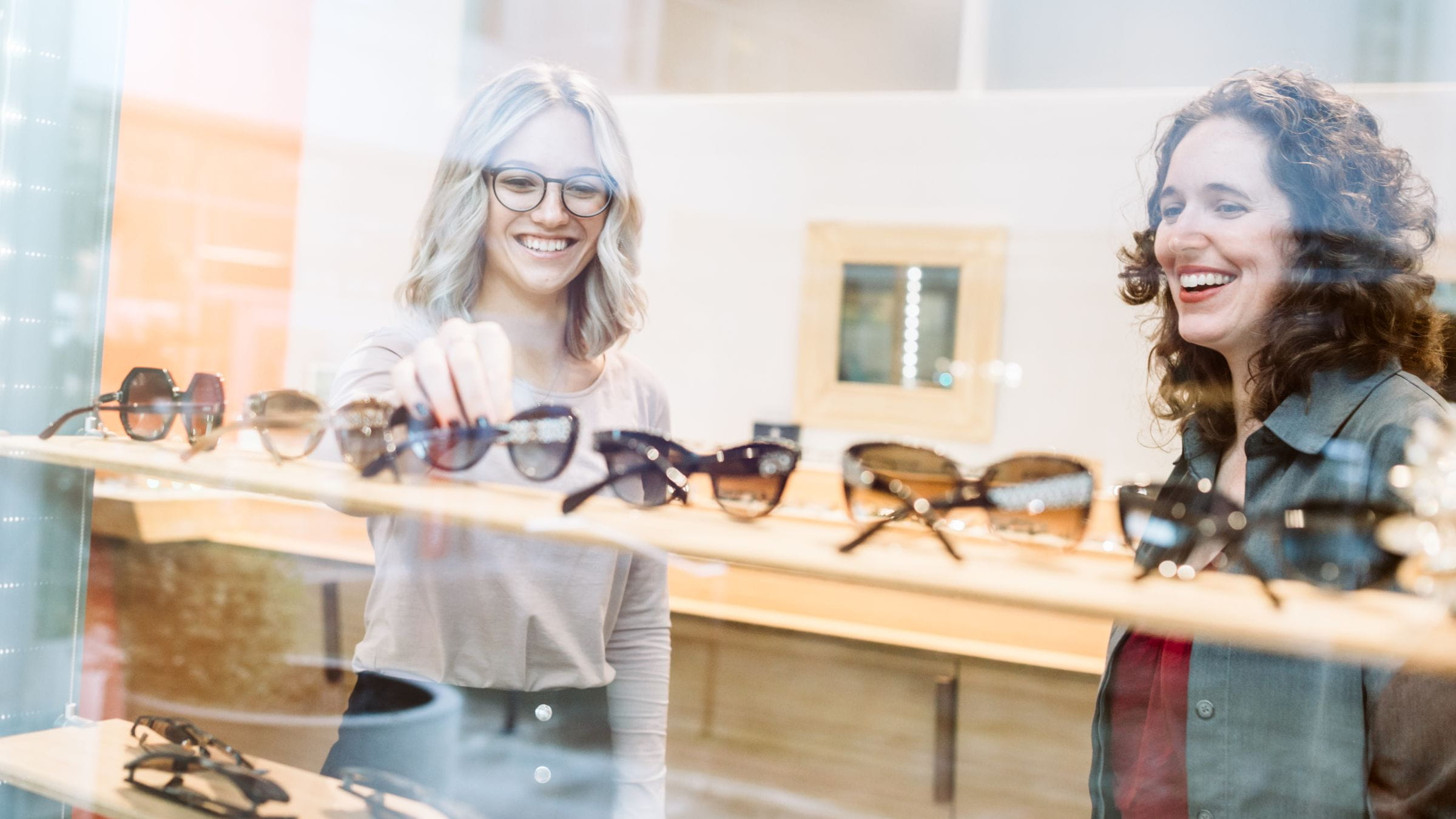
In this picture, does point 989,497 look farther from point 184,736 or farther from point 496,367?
point 184,736

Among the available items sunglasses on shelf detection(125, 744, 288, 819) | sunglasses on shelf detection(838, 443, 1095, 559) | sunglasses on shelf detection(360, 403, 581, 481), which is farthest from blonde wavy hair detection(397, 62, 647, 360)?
sunglasses on shelf detection(125, 744, 288, 819)

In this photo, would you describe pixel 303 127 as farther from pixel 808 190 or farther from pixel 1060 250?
→ pixel 1060 250

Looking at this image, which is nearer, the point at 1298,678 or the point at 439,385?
the point at 1298,678

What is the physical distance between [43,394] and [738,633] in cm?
75

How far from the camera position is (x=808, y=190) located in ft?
3.35

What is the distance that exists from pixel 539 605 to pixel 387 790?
0.22 metres

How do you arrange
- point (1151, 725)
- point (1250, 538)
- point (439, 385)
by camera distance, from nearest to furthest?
point (1250, 538)
point (1151, 725)
point (439, 385)

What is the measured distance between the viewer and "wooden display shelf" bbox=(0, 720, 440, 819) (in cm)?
92

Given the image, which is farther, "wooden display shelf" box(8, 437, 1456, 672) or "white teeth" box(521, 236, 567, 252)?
"white teeth" box(521, 236, 567, 252)

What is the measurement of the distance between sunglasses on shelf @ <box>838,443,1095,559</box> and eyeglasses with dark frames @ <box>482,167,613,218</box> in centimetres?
36

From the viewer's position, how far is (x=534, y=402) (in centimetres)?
83

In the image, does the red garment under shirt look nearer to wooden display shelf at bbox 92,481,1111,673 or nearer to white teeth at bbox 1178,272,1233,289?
wooden display shelf at bbox 92,481,1111,673

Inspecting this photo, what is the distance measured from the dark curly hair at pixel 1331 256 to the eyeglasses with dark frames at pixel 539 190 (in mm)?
467

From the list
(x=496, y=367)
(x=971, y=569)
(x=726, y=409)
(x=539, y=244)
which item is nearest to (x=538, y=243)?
(x=539, y=244)
